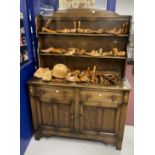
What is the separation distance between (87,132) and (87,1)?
1628 millimetres

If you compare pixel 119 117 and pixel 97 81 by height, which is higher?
pixel 97 81

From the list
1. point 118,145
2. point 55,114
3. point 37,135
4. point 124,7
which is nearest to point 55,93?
point 55,114

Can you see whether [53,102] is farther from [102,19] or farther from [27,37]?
[102,19]

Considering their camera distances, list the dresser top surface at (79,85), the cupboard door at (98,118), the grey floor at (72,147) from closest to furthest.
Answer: the dresser top surface at (79,85), the cupboard door at (98,118), the grey floor at (72,147)

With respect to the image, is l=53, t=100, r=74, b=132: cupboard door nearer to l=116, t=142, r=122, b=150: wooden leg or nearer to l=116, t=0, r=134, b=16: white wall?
l=116, t=142, r=122, b=150: wooden leg

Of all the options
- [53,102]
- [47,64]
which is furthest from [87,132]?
[47,64]

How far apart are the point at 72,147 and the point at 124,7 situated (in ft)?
6.22

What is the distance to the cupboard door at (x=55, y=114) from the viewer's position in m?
1.98

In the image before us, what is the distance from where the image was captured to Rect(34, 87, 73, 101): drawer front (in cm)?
190

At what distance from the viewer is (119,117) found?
74.7 inches

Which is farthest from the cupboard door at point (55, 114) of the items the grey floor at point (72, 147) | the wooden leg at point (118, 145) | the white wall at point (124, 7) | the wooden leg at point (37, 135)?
the white wall at point (124, 7)

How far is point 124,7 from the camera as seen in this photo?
6.52ft

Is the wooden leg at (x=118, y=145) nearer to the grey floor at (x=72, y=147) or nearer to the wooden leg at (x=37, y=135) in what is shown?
the grey floor at (x=72, y=147)
